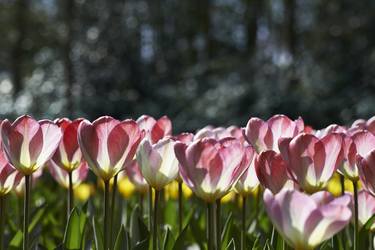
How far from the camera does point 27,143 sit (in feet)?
3.79

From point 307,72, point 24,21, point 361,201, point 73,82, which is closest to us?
point 361,201

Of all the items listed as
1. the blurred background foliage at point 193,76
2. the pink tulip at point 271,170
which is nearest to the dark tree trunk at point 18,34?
the blurred background foliage at point 193,76

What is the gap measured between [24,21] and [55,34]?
289 centimetres

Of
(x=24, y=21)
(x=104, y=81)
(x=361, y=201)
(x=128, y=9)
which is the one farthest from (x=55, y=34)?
(x=361, y=201)

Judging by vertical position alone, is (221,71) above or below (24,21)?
below

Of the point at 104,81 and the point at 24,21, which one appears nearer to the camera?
the point at 104,81

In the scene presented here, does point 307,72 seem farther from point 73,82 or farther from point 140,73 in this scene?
point 73,82

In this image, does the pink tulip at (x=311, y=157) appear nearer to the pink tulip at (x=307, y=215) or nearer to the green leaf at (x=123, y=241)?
the pink tulip at (x=307, y=215)

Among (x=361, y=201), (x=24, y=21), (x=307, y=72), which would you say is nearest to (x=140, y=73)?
(x=307, y=72)

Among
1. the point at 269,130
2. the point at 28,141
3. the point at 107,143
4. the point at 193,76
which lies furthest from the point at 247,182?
the point at 193,76

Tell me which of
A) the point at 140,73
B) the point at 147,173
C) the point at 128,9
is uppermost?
the point at 128,9

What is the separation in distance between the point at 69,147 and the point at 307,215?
643 mm

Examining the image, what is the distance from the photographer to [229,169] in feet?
3.44

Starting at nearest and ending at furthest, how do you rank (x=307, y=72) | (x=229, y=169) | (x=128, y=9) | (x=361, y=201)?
1. (x=229, y=169)
2. (x=361, y=201)
3. (x=307, y=72)
4. (x=128, y=9)
